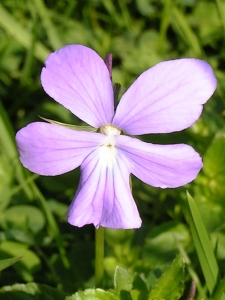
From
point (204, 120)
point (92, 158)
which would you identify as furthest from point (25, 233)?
point (204, 120)

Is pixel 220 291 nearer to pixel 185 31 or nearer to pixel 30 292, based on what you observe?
pixel 30 292

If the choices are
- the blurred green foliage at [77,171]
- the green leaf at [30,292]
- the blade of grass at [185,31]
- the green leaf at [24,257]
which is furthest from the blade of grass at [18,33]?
the green leaf at [30,292]

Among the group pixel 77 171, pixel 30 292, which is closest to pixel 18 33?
pixel 77 171

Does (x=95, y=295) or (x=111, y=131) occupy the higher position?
(x=111, y=131)

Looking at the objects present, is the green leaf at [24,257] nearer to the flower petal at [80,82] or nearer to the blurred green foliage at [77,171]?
the blurred green foliage at [77,171]

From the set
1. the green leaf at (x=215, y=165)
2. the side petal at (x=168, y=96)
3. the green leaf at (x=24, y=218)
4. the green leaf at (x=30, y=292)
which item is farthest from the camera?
the green leaf at (x=24, y=218)

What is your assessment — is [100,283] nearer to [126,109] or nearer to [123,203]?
[123,203]
